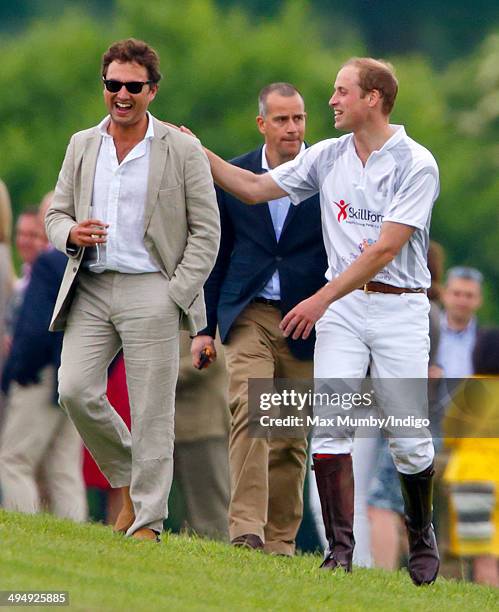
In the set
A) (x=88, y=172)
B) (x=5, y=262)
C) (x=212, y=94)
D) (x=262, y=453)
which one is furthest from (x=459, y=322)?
(x=212, y=94)

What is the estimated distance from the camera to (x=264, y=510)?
11.5 metres

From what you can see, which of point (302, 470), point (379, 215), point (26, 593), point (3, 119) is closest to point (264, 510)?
point (302, 470)

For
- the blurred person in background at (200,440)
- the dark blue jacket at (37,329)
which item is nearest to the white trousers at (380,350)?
the dark blue jacket at (37,329)

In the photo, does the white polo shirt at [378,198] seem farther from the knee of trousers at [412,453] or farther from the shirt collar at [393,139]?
the knee of trousers at [412,453]

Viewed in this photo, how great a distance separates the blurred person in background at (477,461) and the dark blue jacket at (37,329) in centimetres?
267

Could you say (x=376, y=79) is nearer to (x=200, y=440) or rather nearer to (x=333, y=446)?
(x=333, y=446)

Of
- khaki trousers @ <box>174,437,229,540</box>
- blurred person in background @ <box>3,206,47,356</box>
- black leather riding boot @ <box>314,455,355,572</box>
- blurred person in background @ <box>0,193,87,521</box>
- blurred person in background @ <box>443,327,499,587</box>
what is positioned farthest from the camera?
blurred person in background @ <box>3,206,47,356</box>

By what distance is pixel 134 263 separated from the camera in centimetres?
1040

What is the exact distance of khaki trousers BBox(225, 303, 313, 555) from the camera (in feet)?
37.7

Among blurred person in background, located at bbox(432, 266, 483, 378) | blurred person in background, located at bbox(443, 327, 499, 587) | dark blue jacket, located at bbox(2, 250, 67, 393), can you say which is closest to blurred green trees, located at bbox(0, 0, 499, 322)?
blurred person in background, located at bbox(432, 266, 483, 378)

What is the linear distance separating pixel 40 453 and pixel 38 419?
26cm

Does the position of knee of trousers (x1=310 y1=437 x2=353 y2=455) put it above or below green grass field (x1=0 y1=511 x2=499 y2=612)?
above

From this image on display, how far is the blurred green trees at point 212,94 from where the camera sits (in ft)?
181

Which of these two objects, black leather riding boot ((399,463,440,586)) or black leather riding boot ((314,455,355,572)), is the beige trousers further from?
black leather riding boot ((399,463,440,586))
